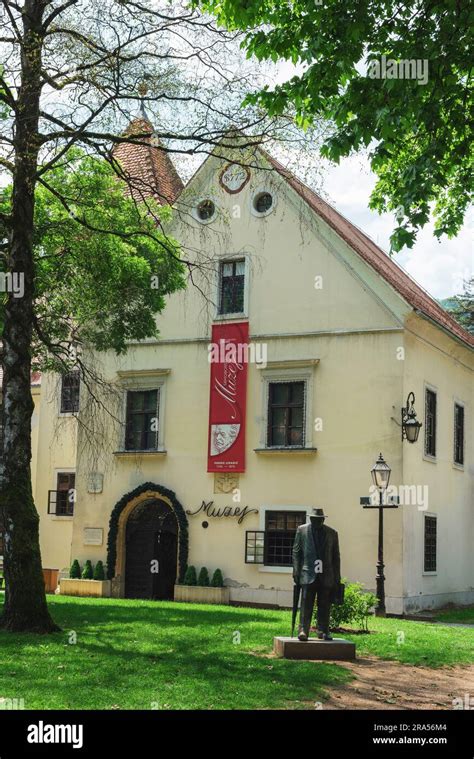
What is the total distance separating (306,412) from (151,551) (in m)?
6.06

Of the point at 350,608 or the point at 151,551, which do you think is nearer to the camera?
the point at 350,608

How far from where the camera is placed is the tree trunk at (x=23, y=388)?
15031 mm

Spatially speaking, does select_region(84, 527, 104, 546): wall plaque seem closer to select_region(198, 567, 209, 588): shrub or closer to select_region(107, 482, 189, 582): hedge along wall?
select_region(107, 482, 189, 582): hedge along wall

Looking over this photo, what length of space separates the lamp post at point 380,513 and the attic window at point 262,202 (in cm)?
813

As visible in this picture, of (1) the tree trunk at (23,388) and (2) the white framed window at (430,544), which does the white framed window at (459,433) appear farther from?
(1) the tree trunk at (23,388)

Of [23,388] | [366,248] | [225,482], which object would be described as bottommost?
[225,482]

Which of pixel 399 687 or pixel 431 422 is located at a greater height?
pixel 431 422

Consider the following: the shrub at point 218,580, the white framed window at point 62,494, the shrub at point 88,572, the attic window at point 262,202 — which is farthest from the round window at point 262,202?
the shrub at point 88,572

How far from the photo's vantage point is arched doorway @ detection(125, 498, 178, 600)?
88.5 feet

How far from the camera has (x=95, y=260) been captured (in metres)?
18.3

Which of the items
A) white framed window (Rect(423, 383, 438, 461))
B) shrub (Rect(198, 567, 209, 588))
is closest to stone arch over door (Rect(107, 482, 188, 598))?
shrub (Rect(198, 567, 209, 588))

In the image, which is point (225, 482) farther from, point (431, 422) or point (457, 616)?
→ point (457, 616)

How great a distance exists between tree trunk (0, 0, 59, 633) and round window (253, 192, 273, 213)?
11.6 meters

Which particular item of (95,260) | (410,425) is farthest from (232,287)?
(95,260)
